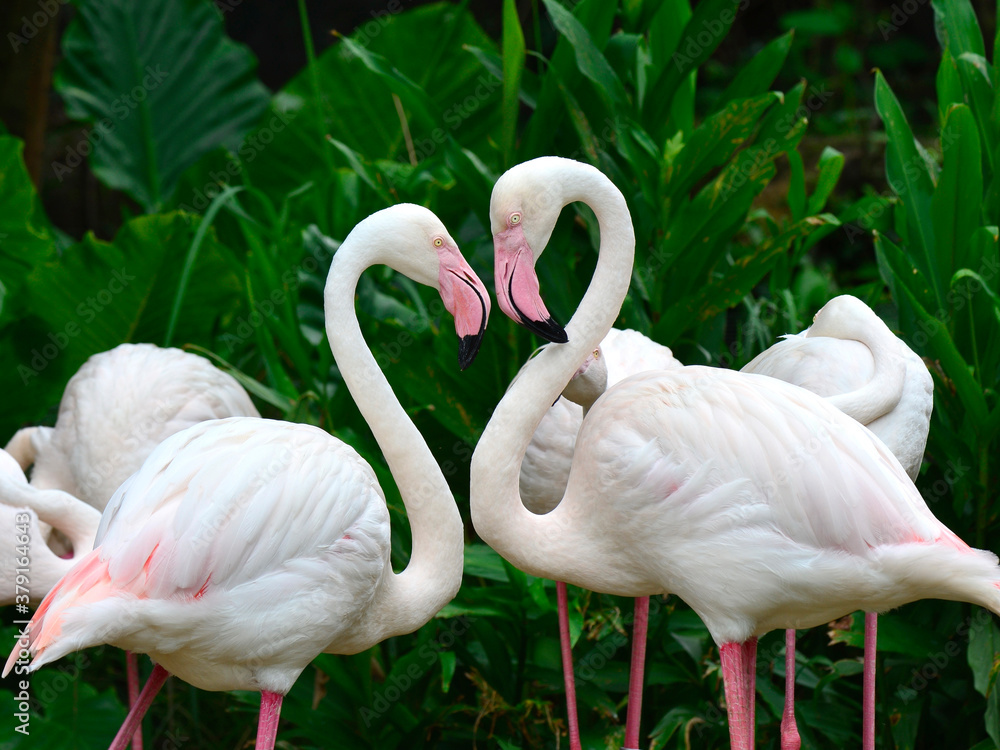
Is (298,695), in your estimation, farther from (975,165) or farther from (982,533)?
(975,165)

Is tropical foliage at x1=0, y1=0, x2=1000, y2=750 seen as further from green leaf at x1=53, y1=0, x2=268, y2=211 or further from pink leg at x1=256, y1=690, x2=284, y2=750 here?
green leaf at x1=53, y1=0, x2=268, y2=211

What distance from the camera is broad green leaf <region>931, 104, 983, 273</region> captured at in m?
3.25

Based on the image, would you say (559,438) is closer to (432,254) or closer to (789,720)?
(432,254)

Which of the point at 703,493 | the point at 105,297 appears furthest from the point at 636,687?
the point at 105,297

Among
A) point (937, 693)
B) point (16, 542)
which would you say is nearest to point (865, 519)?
point (937, 693)

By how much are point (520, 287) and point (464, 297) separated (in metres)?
0.14

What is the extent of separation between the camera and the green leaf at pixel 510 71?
11.3 ft

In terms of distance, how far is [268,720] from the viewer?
7.86 ft

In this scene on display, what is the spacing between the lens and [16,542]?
300cm

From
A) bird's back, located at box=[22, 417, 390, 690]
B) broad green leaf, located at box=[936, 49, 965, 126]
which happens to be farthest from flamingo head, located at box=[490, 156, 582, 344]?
broad green leaf, located at box=[936, 49, 965, 126]

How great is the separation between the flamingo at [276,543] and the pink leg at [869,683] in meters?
1.15

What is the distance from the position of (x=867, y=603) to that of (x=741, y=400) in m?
0.54

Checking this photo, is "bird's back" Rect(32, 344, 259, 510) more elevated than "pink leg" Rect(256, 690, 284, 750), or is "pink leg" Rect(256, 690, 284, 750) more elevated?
"bird's back" Rect(32, 344, 259, 510)

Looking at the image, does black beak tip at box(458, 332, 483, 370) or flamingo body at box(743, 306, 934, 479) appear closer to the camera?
black beak tip at box(458, 332, 483, 370)
